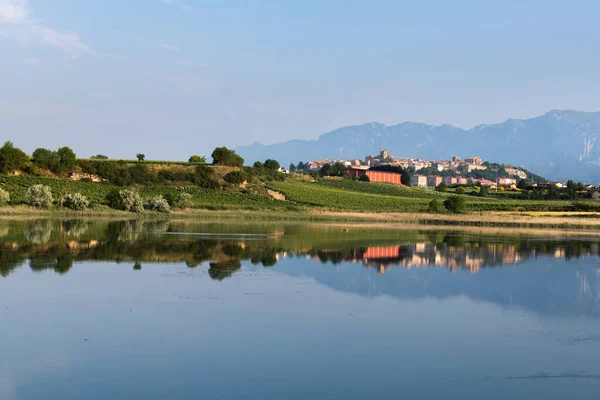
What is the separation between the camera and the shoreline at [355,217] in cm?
6309

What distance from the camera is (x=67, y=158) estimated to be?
290ft

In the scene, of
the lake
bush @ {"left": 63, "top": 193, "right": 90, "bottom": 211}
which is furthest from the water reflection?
bush @ {"left": 63, "top": 193, "right": 90, "bottom": 211}

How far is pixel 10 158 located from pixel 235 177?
29240 millimetres

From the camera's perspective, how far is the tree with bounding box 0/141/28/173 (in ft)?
267

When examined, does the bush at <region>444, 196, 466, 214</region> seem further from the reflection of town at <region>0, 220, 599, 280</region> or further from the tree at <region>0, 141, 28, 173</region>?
the tree at <region>0, 141, 28, 173</region>

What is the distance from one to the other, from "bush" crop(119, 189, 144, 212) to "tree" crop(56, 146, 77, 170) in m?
21.4

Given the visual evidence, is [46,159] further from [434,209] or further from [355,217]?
[434,209]

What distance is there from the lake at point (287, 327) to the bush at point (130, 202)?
127 ft

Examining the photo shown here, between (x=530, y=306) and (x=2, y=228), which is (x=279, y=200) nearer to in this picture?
(x=2, y=228)

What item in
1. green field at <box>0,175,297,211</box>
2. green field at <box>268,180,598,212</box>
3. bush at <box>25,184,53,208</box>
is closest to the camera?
bush at <box>25,184,53,208</box>

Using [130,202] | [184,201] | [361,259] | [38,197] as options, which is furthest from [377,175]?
[361,259]

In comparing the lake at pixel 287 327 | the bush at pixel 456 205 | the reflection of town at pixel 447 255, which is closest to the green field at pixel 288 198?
the bush at pixel 456 205

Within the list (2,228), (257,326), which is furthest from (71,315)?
(2,228)

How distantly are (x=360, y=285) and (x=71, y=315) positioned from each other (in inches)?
393
